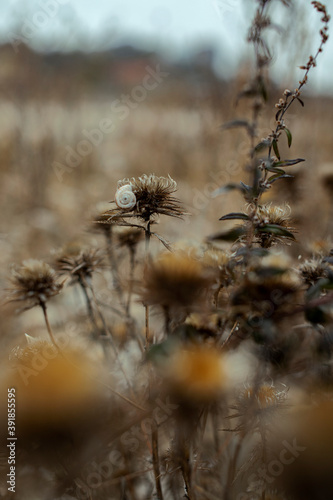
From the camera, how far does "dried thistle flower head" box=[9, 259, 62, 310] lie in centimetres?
72

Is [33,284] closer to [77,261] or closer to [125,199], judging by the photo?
[77,261]

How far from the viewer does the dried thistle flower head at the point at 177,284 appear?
1.36ft

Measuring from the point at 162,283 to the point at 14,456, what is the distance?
30 cm

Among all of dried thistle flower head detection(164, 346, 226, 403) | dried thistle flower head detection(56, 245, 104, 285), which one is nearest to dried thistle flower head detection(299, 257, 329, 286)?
dried thistle flower head detection(164, 346, 226, 403)

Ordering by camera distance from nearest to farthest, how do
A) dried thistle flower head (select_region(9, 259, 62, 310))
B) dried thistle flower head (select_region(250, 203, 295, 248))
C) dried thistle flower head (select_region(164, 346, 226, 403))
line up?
dried thistle flower head (select_region(164, 346, 226, 403))
dried thistle flower head (select_region(250, 203, 295, 248))
dried thistle flower head (select_region(9, 259, 62, 310))

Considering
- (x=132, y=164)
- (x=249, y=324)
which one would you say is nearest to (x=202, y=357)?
(x=249, y=324)

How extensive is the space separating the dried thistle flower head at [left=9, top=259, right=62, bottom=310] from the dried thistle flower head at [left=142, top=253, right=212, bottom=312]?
1.15 feet

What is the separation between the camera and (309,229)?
5.41ft

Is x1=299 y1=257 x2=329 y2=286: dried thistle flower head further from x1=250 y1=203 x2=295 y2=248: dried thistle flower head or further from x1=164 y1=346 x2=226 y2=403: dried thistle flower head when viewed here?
x1=164 y1=346 x2=226 y2=403: dried thistle flower head

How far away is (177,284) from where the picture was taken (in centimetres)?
42

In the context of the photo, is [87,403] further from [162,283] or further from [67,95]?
[67,95]

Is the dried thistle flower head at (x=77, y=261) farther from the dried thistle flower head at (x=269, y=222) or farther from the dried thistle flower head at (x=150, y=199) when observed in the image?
the dried thistle flower head at (x=269, y=222)

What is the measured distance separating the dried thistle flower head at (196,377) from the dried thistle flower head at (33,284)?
39 cm

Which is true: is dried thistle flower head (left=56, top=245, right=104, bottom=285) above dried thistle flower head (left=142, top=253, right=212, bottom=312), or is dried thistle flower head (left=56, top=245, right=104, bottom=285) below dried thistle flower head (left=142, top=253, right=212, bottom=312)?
above
